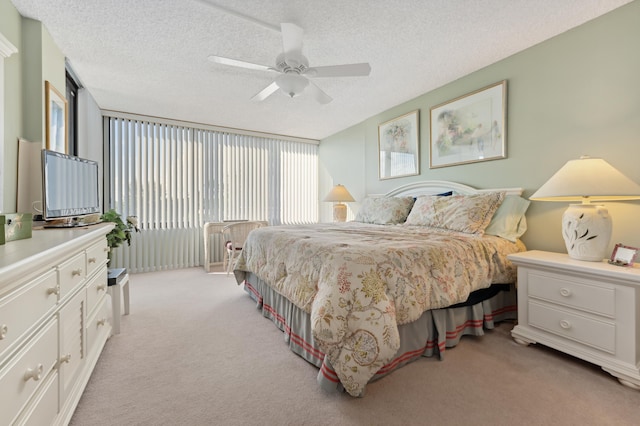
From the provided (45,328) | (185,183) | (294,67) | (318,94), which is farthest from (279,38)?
(185,183)

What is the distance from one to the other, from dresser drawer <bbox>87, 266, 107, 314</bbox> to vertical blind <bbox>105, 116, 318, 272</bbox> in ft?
8.71

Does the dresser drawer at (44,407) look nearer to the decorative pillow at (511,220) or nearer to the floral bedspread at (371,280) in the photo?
the floral bedspread at (371,280)

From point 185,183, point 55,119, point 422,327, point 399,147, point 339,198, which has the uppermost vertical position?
point 399,147

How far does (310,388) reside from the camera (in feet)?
5.05

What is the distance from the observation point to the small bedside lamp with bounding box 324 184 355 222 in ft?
14.8

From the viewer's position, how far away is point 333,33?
2.25 meters

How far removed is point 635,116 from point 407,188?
6.81ft

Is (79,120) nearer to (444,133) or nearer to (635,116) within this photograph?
(444,133)

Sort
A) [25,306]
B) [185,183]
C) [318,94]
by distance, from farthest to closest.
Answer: [185,183]
[318,94]
[25,306]

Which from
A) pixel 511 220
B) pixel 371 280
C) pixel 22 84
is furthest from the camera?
pixel 511 220

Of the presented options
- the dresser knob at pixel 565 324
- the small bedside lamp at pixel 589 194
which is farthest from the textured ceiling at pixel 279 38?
the dresser knob at pixel 565 324

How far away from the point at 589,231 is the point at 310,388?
6.63 ft

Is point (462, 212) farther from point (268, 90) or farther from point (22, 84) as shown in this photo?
point (22, 84)

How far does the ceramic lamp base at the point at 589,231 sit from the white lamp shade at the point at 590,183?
116 millimetres
